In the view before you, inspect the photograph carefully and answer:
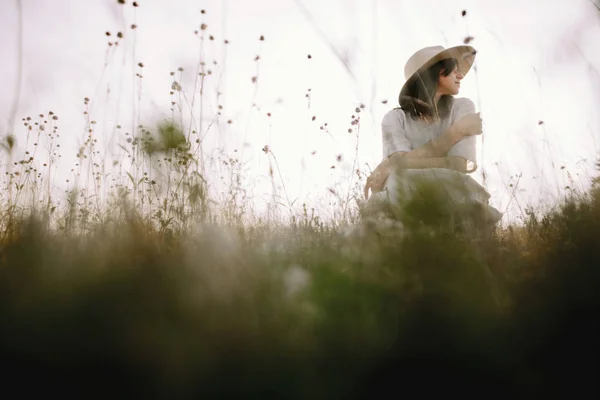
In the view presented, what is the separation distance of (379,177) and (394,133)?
12.3 inches

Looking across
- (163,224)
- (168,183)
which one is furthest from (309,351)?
(168,183)

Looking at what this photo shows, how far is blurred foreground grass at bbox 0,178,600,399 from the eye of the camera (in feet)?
2.40

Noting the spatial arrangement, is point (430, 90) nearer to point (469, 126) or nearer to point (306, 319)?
point (469, 126)

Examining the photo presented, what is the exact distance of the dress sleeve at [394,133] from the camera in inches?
103

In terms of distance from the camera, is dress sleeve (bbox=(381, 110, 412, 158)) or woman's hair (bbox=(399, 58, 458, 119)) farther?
woman's hair (bbox=(399, 58, 458, 119))

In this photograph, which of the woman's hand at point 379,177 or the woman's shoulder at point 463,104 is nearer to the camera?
the woman's hand at point 379,177

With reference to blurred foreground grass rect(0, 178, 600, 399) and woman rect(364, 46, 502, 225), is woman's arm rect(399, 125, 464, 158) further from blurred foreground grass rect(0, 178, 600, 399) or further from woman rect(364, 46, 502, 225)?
blurred foreground grass rect(0, 178, 600, 399)

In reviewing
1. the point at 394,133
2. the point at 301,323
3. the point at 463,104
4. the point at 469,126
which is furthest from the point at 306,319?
the point at 463,104

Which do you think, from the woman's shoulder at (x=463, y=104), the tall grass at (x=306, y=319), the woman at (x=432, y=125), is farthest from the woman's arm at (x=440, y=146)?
the tall grass at (x=306, y=319)

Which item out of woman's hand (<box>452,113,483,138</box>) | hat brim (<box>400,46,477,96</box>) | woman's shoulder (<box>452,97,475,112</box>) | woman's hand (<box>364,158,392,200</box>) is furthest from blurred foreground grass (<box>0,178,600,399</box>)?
hat brim (<box>400,46,477,96</box>)

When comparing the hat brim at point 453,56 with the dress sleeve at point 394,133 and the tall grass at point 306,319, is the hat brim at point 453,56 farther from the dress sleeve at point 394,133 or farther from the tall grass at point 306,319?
the tall grass at point 306,319

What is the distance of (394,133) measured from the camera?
2.69m

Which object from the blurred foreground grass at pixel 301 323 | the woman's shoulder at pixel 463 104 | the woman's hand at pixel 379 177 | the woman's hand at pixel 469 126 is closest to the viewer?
the blurred foreground grass at pixel 301 323

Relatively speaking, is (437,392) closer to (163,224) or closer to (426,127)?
(163,224)
